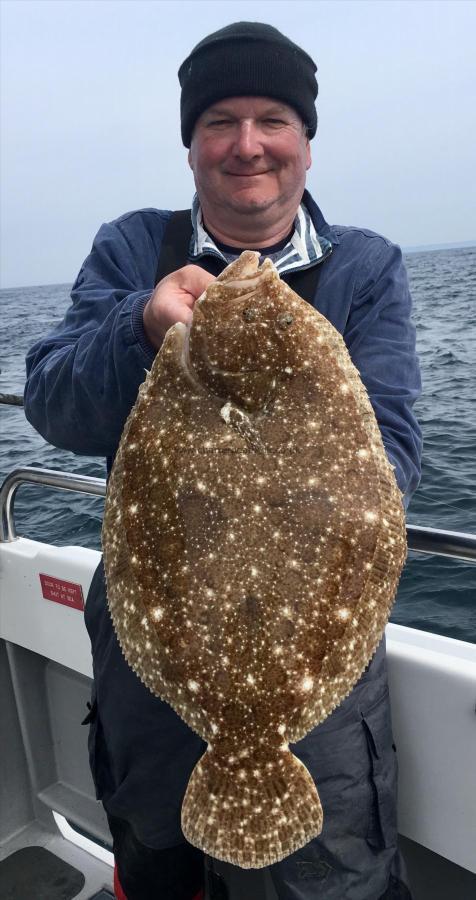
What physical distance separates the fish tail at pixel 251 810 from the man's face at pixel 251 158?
175 cm

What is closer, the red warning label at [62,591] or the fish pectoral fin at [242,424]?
the fish pectoral fin at [242,424]

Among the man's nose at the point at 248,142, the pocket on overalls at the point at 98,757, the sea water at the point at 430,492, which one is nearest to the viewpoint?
the man's nose at the point at 248,142

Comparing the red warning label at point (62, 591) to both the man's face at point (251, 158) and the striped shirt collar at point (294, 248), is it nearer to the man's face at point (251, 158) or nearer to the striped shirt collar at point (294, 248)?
the striped shirt collar at point (294, 248)

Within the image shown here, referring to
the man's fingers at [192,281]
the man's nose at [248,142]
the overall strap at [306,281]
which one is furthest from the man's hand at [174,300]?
the man's nose at [248,142]

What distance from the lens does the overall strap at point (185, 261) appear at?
7.83 ft

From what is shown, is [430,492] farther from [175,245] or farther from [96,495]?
[175,245]

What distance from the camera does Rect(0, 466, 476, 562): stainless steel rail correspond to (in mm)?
2350

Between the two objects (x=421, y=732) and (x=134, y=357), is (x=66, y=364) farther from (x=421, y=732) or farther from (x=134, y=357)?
(x=421, y=732)

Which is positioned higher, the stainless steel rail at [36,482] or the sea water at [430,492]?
the stainless steel rail at [36,482]

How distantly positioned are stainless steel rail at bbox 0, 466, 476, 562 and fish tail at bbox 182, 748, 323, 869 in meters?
0.94

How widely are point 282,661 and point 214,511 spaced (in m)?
0.38

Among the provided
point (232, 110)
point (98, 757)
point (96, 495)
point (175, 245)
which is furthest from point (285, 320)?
point (96, 495)

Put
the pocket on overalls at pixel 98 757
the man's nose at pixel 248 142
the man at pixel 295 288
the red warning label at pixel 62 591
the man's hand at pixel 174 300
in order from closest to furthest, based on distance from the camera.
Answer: the man's hand at pixel 174 300
the man at pixel 295 288
the man's nose at pixel 248 142
the pocket on overalls at pixel 98 757
the red warning label at pixel 62 591

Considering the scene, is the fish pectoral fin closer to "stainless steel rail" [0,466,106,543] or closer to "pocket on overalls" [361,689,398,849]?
"pocket on overalls" [361,689,398,849]
